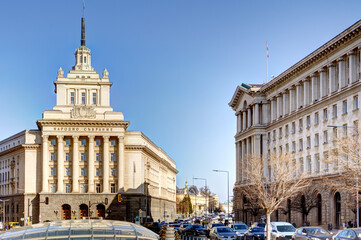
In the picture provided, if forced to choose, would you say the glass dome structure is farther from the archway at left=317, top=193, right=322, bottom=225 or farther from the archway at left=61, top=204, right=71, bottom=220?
the archway at left=61, top=204, right=71, bottom=220

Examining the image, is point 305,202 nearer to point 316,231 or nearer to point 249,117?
point 249,117

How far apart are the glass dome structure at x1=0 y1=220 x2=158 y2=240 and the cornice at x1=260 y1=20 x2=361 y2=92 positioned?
163 ft

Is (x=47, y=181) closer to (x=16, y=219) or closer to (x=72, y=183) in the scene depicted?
(x=72, y=183)

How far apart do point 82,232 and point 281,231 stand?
1129 inches

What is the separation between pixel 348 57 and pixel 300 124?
17.2 meters

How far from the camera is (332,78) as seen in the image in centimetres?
8000

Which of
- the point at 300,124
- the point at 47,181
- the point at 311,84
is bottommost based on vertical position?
the point at 47,181

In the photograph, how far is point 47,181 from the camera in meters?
119

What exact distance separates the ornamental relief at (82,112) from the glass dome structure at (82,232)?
3706 inches

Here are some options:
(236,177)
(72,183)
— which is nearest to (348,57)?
(236,177)

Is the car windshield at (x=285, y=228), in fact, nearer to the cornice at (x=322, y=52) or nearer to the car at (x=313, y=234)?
the car at (x=313, y=234)

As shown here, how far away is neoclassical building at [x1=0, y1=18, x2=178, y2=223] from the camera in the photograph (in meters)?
118

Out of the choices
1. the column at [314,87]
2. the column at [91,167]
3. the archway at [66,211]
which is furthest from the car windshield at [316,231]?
the archway at [66,211]

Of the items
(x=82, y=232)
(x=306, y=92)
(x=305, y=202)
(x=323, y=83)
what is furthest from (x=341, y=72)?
(x=82, y=232)
